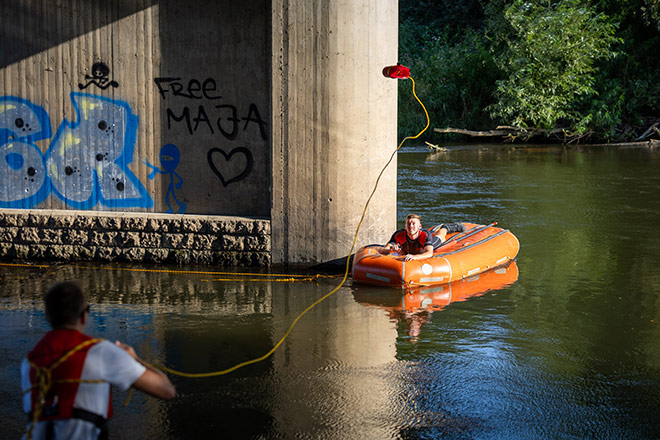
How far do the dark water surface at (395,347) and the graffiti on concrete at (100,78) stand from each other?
2805 mm

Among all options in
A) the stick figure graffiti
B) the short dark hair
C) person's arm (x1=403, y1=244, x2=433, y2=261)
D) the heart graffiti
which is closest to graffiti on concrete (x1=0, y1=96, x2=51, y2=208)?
the stick figure graffiti

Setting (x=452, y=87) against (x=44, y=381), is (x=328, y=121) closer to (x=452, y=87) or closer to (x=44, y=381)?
(x=44, y=381)

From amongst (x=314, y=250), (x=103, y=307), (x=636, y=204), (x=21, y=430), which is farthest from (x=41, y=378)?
(x=636, y=204)

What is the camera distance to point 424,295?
33.8ft

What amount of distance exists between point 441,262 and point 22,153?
6697 millimetres

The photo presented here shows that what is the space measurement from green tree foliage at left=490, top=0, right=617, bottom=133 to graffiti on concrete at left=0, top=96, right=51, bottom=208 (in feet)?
74.4

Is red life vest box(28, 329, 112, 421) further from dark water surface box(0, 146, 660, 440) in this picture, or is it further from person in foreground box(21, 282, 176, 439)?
dark water surface box(0, 146, 660, 440)

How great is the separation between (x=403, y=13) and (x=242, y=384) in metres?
45.1

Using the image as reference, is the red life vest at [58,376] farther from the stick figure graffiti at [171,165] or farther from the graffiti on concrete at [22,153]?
the graffiti on concrete at [22,153]

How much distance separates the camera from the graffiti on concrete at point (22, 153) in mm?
12453

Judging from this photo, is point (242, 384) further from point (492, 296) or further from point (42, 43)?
point (42, 43)

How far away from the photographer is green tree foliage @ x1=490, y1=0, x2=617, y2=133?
31.1 m

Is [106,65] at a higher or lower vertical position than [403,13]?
lower

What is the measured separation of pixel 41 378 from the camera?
12.0 ft
